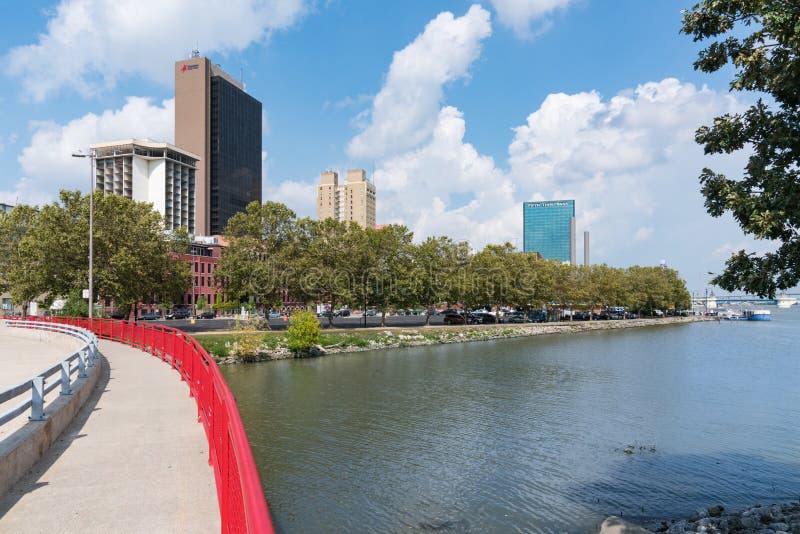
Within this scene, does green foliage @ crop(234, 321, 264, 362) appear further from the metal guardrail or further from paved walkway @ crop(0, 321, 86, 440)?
the metal guardrail

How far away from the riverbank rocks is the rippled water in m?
0.97

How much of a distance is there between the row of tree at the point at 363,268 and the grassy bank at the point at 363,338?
665 cm

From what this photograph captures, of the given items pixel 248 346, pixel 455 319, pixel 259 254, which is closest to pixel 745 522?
pixel 248 346

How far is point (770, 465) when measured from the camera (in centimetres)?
1650

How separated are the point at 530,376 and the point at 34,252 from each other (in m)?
40.0

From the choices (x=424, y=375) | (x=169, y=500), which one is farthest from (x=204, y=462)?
(x=424, y=375)

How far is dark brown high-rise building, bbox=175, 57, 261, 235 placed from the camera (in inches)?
7347

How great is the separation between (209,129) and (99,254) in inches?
6183

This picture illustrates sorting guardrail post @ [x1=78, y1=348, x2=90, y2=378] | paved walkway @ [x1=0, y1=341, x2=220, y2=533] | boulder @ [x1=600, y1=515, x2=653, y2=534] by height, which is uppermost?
guardrail post @ [x1=78, y1=348, x2=90, y2=378]

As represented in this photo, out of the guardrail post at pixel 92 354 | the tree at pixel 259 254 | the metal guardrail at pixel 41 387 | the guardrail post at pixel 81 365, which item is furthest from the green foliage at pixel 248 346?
the guardrail post at pixel 81 365

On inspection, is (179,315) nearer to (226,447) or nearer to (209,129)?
(226,447)

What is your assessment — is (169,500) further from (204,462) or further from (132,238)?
(132,238)

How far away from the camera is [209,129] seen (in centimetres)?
19088

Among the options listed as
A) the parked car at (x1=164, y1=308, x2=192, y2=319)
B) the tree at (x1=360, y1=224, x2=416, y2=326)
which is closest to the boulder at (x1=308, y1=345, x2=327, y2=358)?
the tree at (x1=360, y1=224, x2=416, y2=326)
